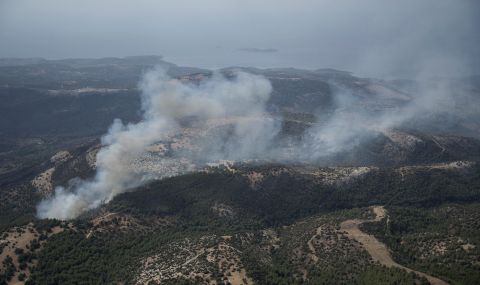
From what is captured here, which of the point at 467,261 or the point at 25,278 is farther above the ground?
the point at 467,261

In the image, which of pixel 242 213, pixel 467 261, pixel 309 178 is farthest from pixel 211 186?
pixel 467 261

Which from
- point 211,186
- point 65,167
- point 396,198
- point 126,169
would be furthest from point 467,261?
point 65,167

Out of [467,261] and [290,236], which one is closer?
[467,261]

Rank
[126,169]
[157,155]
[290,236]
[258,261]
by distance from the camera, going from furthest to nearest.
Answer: [157,155] < [126,169] < [290,236] < [258,261]

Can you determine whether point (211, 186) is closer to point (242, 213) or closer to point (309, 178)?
point (242, 213)

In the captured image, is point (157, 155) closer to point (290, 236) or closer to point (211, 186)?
point (211, 186)

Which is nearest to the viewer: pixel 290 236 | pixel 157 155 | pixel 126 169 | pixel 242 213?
pixel 290 236
